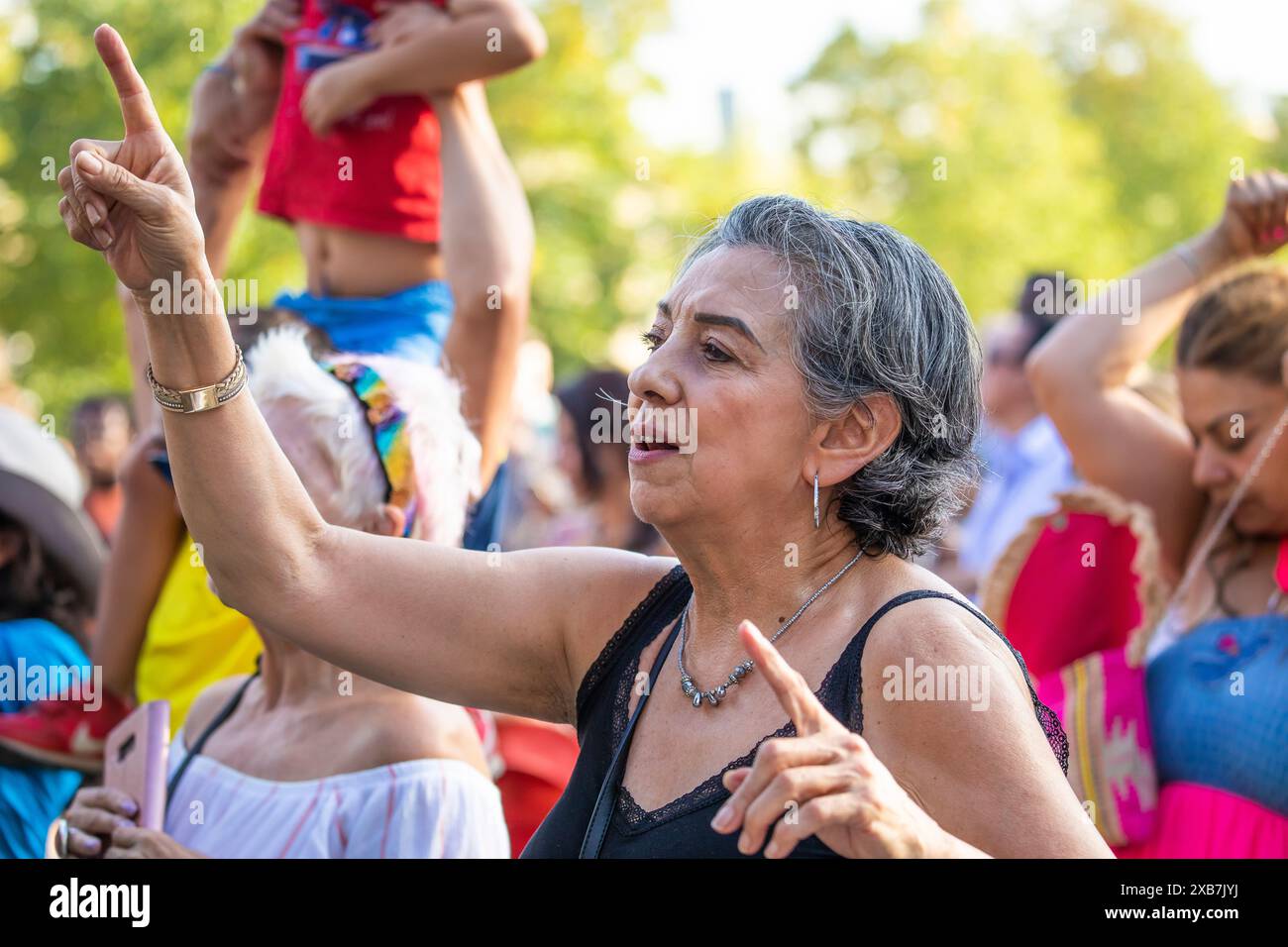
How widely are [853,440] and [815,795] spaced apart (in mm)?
664

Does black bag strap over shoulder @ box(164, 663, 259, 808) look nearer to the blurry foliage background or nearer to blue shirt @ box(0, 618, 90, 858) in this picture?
blue shirt @ box(0, 618, 90, 858)

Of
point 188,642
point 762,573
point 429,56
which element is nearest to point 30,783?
point 188,642

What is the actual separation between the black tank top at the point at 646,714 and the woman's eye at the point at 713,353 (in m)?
Result: 0.37

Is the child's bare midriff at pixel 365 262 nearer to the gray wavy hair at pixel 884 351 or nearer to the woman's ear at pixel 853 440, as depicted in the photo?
the gray wavy hair at pixel 884 351

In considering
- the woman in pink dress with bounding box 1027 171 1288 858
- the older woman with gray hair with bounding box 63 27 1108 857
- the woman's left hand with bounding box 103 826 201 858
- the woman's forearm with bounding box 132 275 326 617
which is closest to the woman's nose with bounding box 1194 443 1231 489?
the woman in pink dress with bounding box 1027 171 1288 858

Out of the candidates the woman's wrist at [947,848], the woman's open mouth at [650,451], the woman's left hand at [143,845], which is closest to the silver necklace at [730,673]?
the woman's open mouth at [650,451]

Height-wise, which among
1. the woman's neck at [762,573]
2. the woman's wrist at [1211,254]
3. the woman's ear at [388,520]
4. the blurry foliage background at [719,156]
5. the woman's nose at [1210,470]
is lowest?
the woman's neck at [762,573]

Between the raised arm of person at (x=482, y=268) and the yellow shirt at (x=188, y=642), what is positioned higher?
the raised arm of person at (x=482, y=268)

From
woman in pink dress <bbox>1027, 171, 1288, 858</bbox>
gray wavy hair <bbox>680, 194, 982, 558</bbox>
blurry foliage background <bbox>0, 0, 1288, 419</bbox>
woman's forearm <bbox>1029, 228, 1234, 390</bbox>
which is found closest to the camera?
gray wavy hair <bbox>680, 194, 982, 558</bbox>

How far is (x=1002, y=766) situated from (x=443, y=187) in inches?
82.3

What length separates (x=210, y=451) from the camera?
1895 millimetres

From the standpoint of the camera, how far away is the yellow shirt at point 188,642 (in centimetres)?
342

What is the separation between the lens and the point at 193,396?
73.2 inches

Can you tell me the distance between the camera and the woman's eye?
1969 mm
